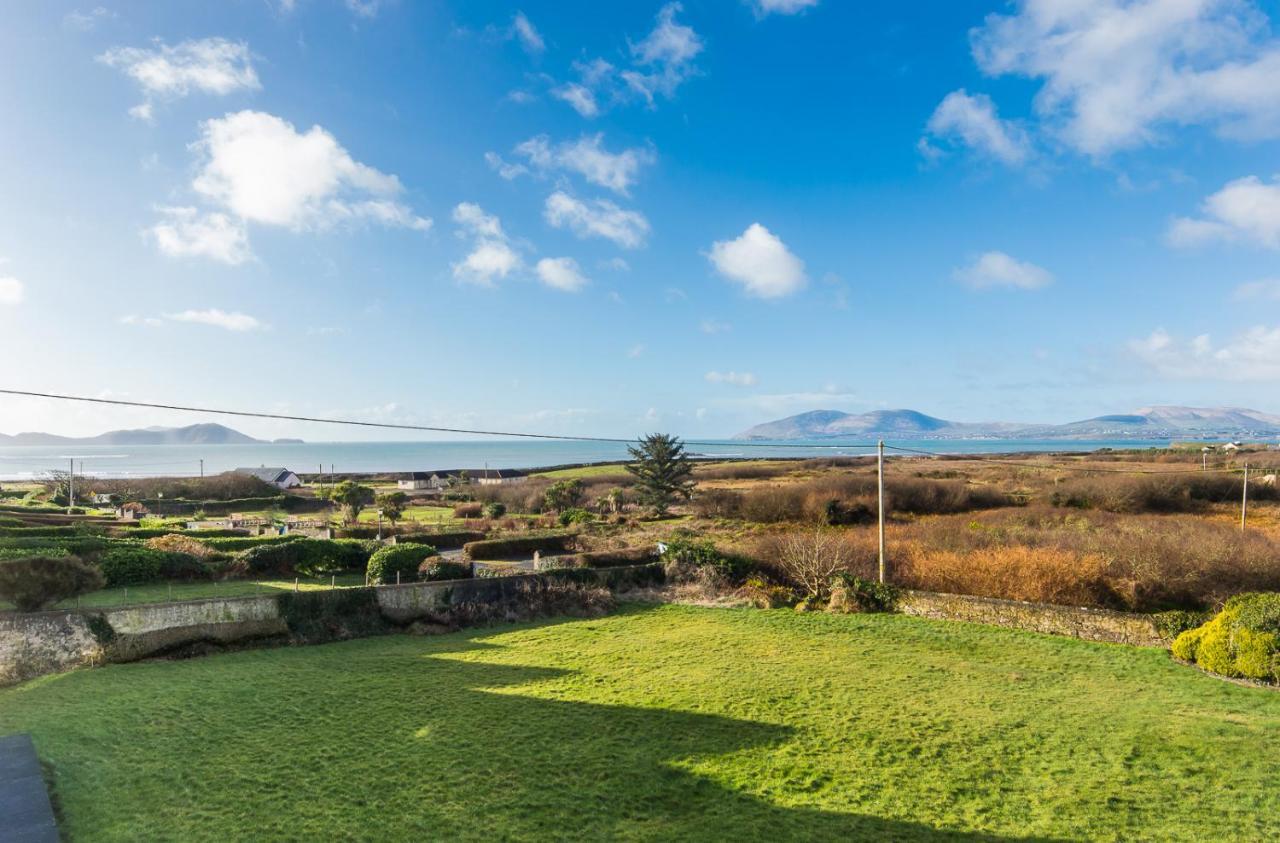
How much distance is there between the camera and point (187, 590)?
19203mm

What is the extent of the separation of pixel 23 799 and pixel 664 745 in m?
7.52

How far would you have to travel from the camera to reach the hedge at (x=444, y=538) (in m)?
27.6

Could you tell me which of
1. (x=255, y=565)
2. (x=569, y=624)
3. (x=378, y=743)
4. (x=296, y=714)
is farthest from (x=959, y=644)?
(x=255, y=565)

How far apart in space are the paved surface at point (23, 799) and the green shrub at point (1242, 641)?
1842 centimetres

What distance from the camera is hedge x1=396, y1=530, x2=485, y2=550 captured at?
27609mm

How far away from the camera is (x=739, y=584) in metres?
21.8

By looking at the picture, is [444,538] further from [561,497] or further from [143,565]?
[561,497]

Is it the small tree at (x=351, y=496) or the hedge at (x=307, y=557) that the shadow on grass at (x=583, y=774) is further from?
the small tree at (x=351, y=496)

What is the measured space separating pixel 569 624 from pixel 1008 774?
1188cm

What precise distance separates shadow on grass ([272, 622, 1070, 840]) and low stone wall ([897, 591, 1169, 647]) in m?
9.74

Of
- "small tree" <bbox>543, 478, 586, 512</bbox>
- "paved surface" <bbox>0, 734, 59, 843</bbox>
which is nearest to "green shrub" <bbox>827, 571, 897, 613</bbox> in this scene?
"paved surface" <bbox>0, 734, 59, 843</bbox>

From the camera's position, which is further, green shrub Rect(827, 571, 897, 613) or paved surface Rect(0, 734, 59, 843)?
green shrub Rect(827, 571, 897, 613)

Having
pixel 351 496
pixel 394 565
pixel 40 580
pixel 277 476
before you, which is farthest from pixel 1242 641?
pixel 277 476

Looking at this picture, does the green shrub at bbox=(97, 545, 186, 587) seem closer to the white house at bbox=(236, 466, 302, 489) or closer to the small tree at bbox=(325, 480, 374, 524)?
the small tree at bbox=(325, 480, 374, 524)
